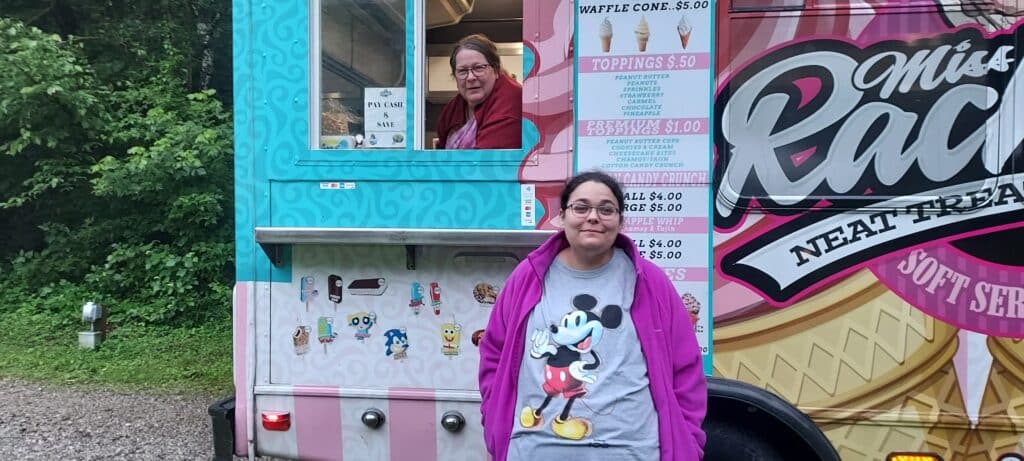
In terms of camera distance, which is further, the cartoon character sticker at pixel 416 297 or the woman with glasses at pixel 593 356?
the cartoon character sticker at pixel 416 297

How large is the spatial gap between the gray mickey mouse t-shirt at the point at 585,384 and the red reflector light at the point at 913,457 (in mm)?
1189

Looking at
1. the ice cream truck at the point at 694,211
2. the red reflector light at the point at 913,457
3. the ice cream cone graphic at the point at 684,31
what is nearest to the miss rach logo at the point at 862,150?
the ice cream truck at the point at 694,211

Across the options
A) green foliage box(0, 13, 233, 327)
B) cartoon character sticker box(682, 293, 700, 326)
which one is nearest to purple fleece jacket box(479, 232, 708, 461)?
cartoon character sticker box(682, 293, 700, 326)

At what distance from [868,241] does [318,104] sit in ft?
6.86

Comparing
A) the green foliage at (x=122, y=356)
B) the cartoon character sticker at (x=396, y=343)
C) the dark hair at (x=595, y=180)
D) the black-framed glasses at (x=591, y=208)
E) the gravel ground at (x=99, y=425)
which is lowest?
the gravel ground at (x=99, y=425)

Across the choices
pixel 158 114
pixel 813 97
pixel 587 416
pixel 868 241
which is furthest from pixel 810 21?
pixel 158 114

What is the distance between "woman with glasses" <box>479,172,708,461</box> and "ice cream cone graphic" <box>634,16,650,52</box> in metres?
0.84

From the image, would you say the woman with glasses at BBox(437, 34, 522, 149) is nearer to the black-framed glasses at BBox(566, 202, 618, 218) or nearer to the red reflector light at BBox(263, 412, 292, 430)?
the black-framed glasses at BBox(566, 202, 618, 218)

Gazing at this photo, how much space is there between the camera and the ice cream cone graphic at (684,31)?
2602mm

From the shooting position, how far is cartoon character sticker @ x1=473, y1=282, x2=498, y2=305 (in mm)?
2736

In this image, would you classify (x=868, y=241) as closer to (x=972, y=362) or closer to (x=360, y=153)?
(x=972, y=362)

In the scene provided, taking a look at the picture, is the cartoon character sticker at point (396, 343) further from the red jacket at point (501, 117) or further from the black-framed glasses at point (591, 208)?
the black-framed glasses at point (591, 208)

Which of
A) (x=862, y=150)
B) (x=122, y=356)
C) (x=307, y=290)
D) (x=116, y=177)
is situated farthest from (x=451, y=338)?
(x=116, y=177)

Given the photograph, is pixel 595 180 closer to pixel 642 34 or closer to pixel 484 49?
pixel 642 34
